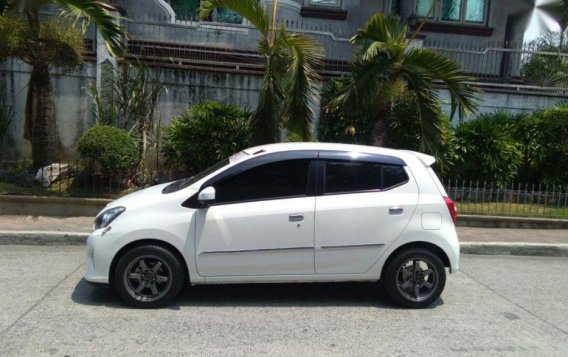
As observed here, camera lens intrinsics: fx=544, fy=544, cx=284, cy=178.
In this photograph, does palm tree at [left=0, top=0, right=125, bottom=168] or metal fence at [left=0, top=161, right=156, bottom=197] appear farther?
metal fence at [left=0, top=161, right=156, bottom=197]

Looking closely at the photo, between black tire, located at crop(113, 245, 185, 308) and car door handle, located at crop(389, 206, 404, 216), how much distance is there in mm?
2154

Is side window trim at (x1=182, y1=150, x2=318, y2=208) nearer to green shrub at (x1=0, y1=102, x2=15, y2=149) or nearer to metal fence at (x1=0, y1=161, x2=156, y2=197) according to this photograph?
metal fence at (x1=0, y1=161, x2=156, y2=197)

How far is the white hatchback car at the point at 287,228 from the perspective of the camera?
523 centimetres

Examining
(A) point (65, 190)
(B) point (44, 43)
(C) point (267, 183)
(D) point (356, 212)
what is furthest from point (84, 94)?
(D) point (356, 212)

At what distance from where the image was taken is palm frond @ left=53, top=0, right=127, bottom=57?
8.50 m

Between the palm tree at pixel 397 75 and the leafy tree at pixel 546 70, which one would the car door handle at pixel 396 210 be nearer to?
the palm tree at pixel 397 75

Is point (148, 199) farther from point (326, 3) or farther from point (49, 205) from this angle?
point (326, 3)

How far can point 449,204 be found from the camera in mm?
5621

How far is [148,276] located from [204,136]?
17.4ft

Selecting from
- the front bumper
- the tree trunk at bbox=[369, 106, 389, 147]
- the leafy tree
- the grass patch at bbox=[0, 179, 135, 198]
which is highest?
the leafy tree

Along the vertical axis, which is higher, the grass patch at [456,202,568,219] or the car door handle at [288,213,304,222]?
the car door handle at [288,213,304,222]

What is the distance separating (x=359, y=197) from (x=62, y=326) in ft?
9.85

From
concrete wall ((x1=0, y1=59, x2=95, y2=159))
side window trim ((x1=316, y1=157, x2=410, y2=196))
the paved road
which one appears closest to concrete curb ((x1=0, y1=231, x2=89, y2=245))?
the paved road

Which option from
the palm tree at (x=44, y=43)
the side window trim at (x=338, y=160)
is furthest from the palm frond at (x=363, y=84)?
the palm tree at (x=44, y=43)
